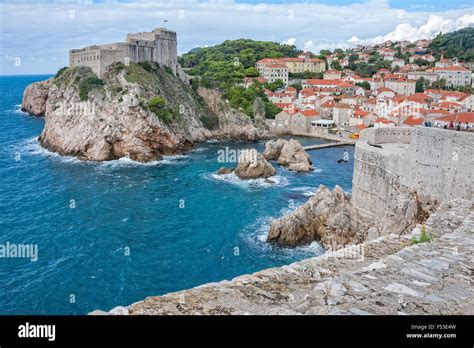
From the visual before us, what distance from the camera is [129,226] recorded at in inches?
971

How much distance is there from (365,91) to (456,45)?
50.3m

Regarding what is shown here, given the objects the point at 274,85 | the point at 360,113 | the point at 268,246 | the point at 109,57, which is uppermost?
the point at 109,57

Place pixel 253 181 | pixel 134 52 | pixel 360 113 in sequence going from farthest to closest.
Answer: pixel 360 113 < pixel 134 52 < pixel 253 181

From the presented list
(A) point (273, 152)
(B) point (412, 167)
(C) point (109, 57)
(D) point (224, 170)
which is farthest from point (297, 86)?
(B) point (412, 167)

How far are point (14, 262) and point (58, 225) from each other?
4.51m

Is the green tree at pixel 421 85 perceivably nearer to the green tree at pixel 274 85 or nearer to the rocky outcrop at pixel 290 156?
the green tree at pixel 274 85

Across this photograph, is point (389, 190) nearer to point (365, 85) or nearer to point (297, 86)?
point (365, 85)

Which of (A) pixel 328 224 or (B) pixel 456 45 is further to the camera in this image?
(B) pixel 456 45

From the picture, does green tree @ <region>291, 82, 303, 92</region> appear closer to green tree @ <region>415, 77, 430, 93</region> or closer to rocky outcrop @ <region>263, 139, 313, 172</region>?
green tree @ <region>415, 77, 430, 93</region>

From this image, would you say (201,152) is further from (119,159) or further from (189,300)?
(189,300)

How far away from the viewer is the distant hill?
326 feet

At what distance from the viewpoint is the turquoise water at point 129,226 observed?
1784cm

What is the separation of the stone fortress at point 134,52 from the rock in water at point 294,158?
24.8 meters
